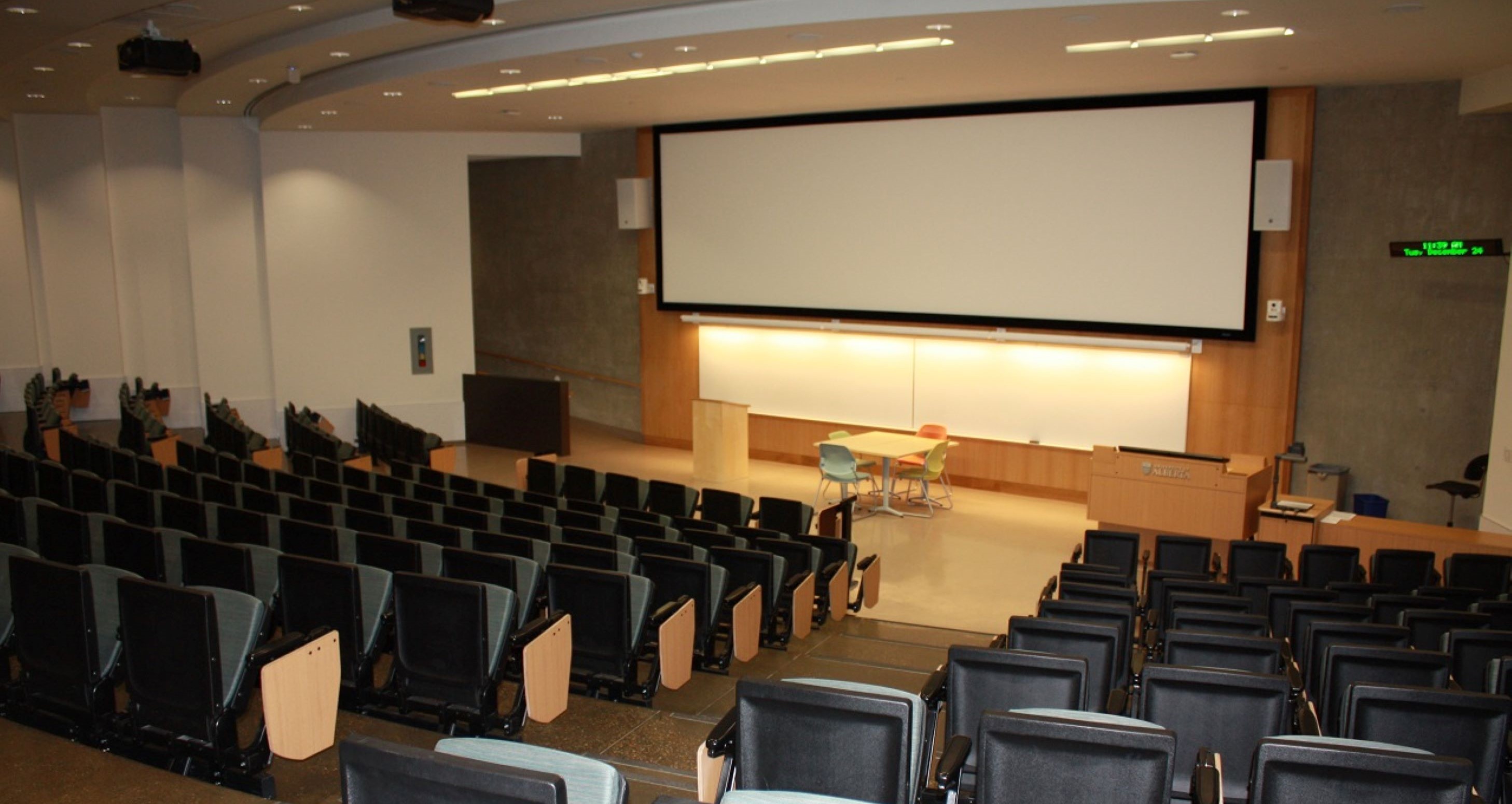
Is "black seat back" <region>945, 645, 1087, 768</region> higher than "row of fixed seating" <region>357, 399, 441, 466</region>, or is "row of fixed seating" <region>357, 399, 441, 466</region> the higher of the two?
"black seat back" <region>945, 645, 1087, 768</region>

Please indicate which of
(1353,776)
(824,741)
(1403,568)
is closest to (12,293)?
(824,741)

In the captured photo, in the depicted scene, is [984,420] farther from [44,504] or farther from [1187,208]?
[44,504]

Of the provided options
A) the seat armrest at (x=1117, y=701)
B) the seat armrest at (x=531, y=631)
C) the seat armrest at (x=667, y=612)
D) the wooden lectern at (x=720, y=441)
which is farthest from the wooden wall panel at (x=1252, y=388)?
the seat armrest at (x=531, y=631)

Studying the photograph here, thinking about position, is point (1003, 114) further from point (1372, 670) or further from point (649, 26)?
point (1372, 670)

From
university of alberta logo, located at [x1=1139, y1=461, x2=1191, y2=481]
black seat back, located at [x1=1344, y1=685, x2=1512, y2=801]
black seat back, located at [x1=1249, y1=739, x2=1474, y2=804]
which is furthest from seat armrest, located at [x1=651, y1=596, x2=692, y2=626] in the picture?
university of alberta logo, located at [x1=1139, y1=461, x2=1191, y2=481]

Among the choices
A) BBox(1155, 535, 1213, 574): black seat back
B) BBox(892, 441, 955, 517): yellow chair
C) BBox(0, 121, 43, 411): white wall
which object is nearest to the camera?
BBox(1155, 535, 1213, 574): black seat back

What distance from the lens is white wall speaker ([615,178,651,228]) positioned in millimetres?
16672

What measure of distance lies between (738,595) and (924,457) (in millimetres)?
7337

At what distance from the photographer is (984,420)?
47.4 ft

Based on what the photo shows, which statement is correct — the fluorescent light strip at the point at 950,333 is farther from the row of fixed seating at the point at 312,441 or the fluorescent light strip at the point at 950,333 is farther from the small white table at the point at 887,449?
the row of fixed seating at the point at 312,441

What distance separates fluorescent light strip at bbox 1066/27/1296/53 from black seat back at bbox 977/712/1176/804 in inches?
272

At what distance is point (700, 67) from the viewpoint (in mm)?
10578

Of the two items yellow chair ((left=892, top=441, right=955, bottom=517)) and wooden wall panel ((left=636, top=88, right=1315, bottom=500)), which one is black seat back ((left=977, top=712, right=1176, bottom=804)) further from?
yellow chair ((left=892, top=441, right=955, bottom=517))

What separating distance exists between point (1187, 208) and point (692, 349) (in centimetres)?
745
